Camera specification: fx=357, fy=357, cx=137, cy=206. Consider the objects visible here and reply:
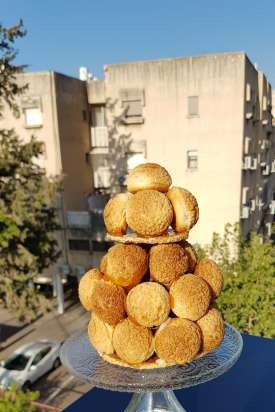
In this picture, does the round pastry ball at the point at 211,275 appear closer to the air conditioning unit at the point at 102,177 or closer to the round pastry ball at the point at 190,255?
the round pastry ball at the point at 190,255

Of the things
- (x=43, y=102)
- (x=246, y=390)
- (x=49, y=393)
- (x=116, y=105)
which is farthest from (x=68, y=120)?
(x=246, y=390)

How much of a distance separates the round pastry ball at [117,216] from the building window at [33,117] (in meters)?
12.3

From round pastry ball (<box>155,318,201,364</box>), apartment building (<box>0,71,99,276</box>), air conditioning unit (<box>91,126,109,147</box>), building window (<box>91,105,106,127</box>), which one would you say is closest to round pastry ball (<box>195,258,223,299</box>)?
round pastry ball (<box>155,318,201,364</box>)

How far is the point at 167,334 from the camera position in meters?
1.52

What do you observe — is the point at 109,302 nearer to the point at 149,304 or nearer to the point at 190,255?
the point at 149,304

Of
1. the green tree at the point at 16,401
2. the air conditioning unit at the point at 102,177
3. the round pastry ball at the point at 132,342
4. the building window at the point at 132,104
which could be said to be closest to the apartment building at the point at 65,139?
the air conditioning unit at the point at 102,177

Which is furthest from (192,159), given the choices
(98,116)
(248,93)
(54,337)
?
(54,337)

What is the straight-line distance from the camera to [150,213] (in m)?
1.59

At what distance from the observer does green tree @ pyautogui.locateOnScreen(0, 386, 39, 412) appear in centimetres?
405

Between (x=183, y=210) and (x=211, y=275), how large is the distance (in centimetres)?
35

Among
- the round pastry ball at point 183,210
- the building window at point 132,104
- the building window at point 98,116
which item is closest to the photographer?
the round pastry ball at point 183,210

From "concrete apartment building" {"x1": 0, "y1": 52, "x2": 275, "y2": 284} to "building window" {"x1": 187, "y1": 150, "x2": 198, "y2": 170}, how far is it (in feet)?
0.11

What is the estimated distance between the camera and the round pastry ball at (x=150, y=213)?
1599 mm

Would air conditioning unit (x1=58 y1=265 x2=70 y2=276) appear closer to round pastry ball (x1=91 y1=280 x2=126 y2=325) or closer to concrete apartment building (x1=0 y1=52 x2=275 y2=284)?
concrete apartment building (x1=0 y1=52 x2=275 y2=284)
